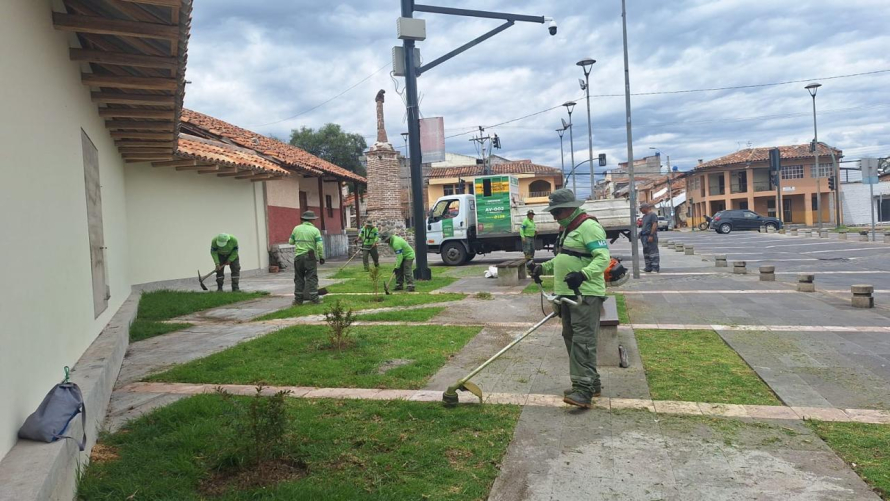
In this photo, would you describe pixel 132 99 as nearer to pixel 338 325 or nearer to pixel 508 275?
pixel 338 325

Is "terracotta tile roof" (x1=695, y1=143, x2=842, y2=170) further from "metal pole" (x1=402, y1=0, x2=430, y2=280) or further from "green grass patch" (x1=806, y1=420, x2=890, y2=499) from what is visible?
"green grass patch" (x1=806, y1=420, x2=890, y2=499)

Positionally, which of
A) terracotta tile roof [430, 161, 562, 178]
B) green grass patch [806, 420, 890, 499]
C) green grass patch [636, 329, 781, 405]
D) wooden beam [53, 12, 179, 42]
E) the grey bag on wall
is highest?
terracotta tile roof [430, 161, 562, 178]

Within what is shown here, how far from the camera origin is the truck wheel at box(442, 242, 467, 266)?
20453 mm

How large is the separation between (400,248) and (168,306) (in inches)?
184

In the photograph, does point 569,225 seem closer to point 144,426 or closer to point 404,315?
point 144,426

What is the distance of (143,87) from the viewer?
681 cm

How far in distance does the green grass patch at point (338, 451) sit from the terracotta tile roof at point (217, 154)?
30.5 ft

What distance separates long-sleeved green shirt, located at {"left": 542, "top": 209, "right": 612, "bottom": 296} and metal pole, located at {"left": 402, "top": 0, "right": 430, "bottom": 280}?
9.75 metres

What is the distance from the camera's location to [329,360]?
21.5 feet

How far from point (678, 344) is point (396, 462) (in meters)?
4.50

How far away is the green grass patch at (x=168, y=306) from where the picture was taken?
8664 mm

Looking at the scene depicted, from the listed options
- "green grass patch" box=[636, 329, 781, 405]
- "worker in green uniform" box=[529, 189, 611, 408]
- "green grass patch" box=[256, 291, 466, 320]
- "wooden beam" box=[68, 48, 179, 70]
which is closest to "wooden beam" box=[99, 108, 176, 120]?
"wooden beam" box=[68, 48, 179, 70]

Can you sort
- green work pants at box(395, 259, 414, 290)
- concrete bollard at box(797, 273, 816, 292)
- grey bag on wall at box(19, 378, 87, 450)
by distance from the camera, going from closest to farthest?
grey bag on wall at box(19, 378, 87, 450), concrete bollard at box(797, 273, 816, 292), green work pants at box(395, 259, 414, 290)

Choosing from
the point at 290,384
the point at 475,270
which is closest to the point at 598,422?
the point at 290,384
